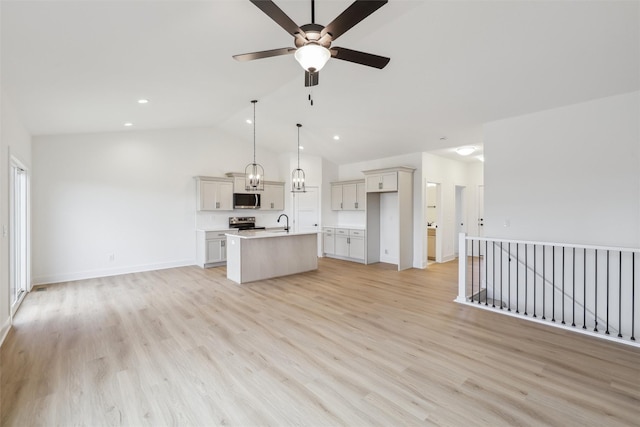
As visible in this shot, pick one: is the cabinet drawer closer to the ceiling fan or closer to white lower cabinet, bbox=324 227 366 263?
white lower cabinet, bbox=324 227 366 263

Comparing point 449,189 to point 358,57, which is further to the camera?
point 449,189

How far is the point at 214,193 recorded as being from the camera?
23.1 feet

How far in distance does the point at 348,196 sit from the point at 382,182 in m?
1.41

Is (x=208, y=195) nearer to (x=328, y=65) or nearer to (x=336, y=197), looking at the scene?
(x=336, y=197)

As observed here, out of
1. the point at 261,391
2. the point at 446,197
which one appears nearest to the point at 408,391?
the point at 261,391

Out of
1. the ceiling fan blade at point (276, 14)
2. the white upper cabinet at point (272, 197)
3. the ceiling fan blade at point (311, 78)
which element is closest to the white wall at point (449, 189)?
the white upper cabinet at point (272, 197)

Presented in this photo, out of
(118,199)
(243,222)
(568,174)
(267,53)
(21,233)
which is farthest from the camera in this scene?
(243,222)

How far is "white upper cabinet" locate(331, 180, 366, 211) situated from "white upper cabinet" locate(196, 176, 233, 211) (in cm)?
283

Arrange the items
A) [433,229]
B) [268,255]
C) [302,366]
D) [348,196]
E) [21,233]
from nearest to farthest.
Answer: [302,366]
[21,233]
[268,255]
[433,229]
[348,196]

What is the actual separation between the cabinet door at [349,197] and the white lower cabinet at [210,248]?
3.11 metres

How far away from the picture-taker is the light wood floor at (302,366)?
79.8 inches

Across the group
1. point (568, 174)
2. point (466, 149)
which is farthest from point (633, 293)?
point (466, 149)

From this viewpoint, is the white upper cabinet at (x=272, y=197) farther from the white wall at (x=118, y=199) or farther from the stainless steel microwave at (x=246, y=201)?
the white wall at (x=118, y=199)

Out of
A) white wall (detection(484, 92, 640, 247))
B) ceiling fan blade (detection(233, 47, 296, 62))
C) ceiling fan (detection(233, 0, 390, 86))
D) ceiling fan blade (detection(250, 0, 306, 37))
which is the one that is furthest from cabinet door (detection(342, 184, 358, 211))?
ceiling fan blade (detection(250, 0, 306, 37))
